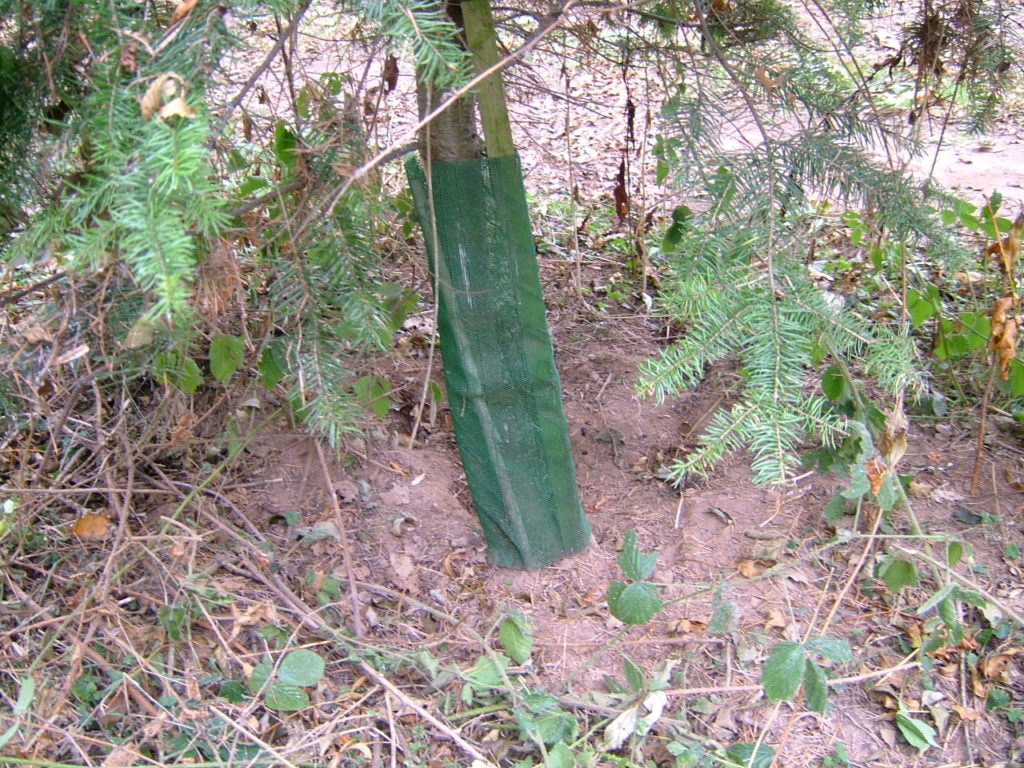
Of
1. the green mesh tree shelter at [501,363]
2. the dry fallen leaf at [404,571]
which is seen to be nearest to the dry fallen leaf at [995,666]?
the green mesh tree shelter at [501,363]

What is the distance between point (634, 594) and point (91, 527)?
1.32 meters

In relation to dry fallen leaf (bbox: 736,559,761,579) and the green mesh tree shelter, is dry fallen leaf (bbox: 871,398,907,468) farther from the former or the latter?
the green mesh tree shelter

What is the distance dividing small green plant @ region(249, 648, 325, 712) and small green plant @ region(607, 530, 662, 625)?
65 cm

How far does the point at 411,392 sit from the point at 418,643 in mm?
903

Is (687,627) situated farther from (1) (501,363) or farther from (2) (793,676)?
(1) (501,363)

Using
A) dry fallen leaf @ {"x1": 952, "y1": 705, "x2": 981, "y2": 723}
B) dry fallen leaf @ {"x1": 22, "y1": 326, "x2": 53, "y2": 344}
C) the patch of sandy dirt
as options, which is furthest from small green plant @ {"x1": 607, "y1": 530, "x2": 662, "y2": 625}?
dry fallen leaf @ {"x1": 22, "y1": 326, "x2": 53, "y2": 344}

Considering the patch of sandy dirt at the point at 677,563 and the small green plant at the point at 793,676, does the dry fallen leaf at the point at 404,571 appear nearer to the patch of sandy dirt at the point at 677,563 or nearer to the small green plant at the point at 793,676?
the patch of sandy dirt at the point at 677,563

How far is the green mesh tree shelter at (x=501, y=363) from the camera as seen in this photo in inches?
77.2

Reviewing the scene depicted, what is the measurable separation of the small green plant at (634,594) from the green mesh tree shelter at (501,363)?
1.42 ft

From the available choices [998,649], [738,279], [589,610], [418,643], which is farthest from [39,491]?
[998,649]

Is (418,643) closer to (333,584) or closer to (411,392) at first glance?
(333,584)

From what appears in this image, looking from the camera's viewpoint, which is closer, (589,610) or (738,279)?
(738,279)

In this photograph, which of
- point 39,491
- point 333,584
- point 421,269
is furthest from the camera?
point 421,269

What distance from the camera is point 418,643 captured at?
2059mm
